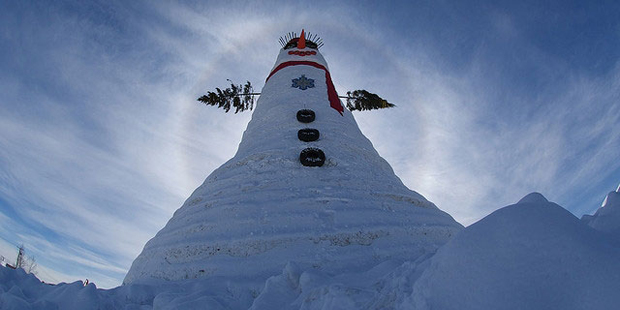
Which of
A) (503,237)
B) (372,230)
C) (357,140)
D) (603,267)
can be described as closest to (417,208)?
(372,230)

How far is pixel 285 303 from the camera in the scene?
9.49 feet

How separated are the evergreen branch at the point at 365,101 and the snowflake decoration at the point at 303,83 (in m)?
6.13

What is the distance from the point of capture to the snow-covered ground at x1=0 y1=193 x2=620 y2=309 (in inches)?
70.8

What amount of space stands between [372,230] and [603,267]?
9.73ft

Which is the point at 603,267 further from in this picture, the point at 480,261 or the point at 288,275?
the point at 288,275

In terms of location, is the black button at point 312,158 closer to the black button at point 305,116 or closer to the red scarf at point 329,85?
the black button at point 305,116

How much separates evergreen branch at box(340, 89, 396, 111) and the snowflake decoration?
613cm

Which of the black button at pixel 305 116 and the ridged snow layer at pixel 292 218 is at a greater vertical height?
the black button at pixel 305 116

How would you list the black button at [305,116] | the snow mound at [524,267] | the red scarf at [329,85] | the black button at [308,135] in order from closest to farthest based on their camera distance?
the snow mound at [524,267] → the black button at [308,135] → the black button at [305,116] → the red scarf at [329,85]

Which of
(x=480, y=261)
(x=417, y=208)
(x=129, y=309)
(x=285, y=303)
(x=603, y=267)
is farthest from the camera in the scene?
(x=417, y=208)

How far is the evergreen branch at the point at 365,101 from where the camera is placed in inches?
575

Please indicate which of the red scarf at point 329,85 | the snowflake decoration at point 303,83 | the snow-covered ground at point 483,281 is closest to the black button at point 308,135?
the red scarf at point 329,85

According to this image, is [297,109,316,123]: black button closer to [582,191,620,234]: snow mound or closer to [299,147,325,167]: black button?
[299,147,325,167]: black button

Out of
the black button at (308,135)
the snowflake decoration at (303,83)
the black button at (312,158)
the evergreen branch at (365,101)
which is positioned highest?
the evergreen branch at (365,101)
